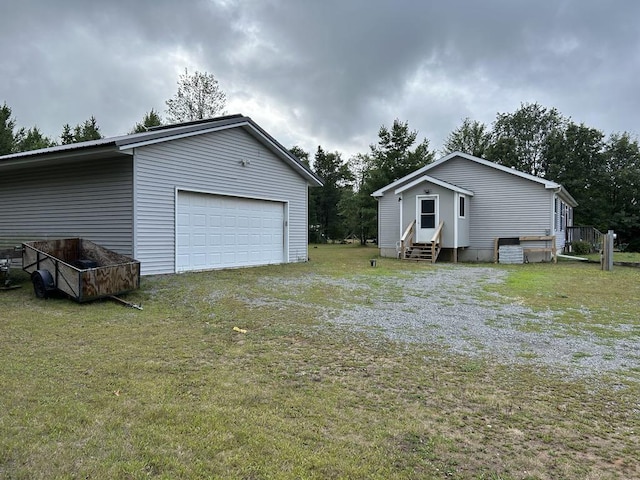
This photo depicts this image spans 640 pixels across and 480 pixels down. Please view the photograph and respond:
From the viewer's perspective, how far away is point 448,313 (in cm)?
646

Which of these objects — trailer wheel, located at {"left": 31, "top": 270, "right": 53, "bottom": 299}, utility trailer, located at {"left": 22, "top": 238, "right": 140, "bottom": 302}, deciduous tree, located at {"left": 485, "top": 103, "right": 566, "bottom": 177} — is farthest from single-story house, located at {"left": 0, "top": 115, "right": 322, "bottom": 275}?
deciduous tree, located at {"left": 485, "top": 103, "right": 566, "bottom": 177}

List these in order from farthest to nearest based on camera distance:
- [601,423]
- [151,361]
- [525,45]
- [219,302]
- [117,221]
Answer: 1. [525,45]
2. [117,221]
3. [219,302]
4. [151,361]
5. [601,423]

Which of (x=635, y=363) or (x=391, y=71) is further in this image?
(x=391, y=71)

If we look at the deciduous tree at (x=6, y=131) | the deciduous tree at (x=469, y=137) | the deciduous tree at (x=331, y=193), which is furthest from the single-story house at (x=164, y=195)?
the deciduous tree at (x=469, y=137)

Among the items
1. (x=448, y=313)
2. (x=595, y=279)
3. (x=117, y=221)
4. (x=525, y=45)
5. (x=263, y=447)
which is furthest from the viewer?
(x=525, y=45)

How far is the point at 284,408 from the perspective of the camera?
295 cm

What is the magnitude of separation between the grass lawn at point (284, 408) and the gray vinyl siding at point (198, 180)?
438 centimetres

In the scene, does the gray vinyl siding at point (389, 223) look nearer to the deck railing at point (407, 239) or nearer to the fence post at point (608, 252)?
the deck railing at point (407, 239)

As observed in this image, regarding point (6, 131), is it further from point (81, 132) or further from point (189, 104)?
point (189, 104)

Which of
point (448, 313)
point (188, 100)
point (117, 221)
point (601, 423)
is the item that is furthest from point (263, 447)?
point (188, 100)

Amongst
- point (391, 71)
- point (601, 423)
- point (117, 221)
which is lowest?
point (601, 423)

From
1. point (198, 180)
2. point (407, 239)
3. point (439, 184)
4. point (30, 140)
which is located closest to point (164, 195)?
point (198, 180)

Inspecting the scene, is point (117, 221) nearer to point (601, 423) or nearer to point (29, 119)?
point (601, 423)

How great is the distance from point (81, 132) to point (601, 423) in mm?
42349
